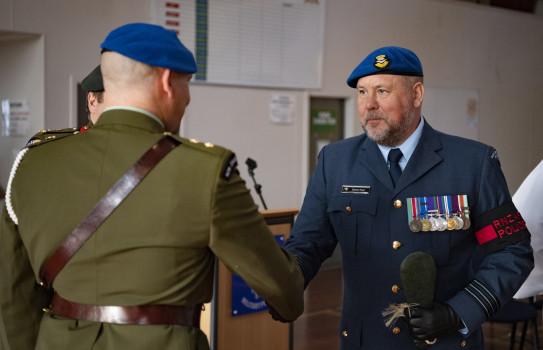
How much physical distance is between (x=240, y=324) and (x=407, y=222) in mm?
1605

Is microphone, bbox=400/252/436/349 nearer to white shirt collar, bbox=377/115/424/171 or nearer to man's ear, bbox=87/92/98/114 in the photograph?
white shirt collar, bbox=377/115/424/171

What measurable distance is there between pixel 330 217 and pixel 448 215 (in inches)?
15.1

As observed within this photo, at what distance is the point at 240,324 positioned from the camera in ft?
11.0

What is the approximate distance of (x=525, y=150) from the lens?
9445 millimetres

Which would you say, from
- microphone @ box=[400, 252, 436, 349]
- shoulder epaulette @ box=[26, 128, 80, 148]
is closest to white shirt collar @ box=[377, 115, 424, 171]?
microphone @ box=[400, 252, 436, 349]

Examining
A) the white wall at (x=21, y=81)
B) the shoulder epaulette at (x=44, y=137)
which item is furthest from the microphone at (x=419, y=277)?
the white wall at (x=21, y=81)

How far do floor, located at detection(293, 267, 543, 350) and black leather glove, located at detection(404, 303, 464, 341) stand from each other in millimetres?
3072

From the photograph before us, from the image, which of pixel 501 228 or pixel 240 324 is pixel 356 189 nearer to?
pixel 501 228

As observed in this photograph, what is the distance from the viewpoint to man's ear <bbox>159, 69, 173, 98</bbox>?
1443 mm

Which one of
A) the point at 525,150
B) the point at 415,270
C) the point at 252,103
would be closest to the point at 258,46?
the point at 252,103

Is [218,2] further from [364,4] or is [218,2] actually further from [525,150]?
[525,150]

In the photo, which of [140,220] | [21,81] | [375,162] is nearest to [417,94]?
[375,162]

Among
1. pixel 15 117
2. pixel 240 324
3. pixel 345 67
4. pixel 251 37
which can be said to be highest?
pixel 251 37

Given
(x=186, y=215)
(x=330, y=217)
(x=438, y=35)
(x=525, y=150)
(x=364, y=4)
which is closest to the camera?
(x=186, y=215)
